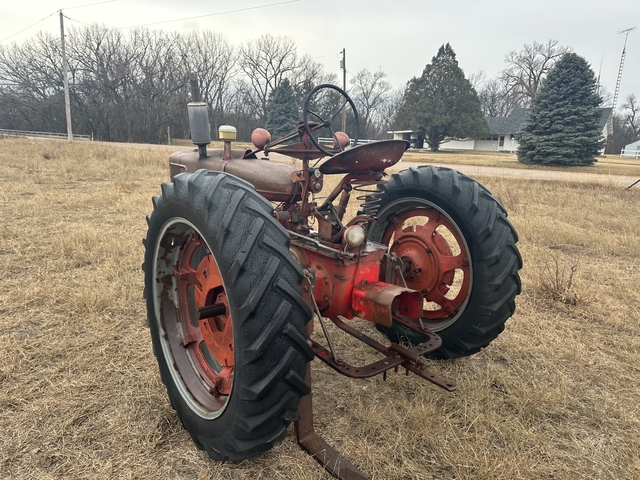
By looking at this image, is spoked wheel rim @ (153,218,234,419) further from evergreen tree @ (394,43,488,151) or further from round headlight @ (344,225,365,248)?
evergreen tree @ (394,43,488,151)

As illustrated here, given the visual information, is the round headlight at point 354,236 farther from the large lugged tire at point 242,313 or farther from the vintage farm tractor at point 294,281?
the large lugged tire at point 242,313

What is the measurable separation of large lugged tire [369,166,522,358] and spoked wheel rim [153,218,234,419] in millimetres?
1117

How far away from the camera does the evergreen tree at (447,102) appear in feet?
112

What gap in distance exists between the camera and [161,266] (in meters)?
2.20

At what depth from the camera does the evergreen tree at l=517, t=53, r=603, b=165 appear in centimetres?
1912

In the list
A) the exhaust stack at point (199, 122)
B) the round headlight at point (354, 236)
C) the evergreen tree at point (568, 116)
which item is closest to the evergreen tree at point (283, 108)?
the evergreen tree at point (568, 116)

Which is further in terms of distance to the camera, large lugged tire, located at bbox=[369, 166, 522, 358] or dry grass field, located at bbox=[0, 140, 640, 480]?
large lugged tire, located at bbox=[369, 166, 522, 358]

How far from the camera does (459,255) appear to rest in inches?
99.7

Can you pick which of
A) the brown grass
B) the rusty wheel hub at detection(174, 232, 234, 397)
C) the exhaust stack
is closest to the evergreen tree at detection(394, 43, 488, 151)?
the brown grass

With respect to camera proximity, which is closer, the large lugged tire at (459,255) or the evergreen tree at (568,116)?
the large lugged tire at (459,255)

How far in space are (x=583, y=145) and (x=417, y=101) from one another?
1805 centimetres

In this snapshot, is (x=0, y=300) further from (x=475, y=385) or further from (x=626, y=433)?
(x=626, y=433)

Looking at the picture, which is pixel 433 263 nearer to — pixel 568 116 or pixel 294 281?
pixel 294 281

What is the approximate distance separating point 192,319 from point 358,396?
1.05 meters
